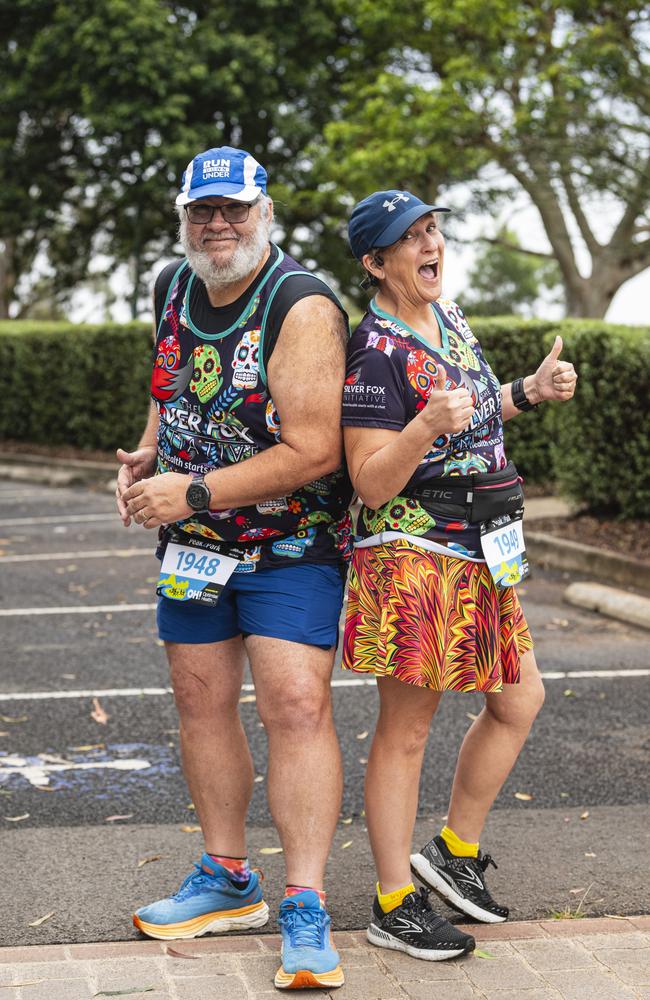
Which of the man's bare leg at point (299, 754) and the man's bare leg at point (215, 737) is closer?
the man's bare leg at point (299, 754)

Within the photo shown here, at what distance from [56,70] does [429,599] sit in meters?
26.4

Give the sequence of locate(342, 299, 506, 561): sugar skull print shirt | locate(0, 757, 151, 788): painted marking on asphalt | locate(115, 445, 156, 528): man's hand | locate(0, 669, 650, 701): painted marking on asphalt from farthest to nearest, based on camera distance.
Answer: locate(0, 669, 650, 701): painted marking on asphalt, locate(0, 757, 151, 788): painted marking on asphalt, locate(115, 445, 156, 528): man's hand, locate(342, 299, 506, 561): sugar skull print shirt

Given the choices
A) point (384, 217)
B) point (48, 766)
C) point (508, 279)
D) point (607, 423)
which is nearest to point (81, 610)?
point (48, 766)

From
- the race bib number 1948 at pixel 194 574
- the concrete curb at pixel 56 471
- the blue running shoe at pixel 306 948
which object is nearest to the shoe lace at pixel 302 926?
the blue running shoe at pixel 306 948

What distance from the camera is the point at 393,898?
3.45m

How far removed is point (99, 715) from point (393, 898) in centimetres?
285

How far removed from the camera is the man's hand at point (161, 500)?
10.9ft

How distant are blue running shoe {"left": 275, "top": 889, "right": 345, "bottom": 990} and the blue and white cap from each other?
1.77 m

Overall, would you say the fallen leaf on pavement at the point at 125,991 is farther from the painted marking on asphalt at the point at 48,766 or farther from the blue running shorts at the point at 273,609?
the painted marking on asphalt at the point at 48,766

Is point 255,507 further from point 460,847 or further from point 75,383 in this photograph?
point 75,383

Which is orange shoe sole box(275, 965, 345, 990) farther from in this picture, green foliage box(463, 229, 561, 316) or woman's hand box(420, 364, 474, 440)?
green foliage box(463, 229, 561, 316)

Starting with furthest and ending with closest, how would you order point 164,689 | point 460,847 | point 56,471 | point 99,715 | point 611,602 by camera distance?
point 56,471 < point 611,602 < point 164,689 < point 99,715 < point 460,847

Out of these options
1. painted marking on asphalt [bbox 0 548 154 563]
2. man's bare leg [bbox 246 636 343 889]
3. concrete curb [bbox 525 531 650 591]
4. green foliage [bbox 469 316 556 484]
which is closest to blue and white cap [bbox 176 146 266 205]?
man's bare leg [bbox 246 636 343 889]

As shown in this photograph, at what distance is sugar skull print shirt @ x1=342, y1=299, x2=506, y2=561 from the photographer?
128 inches
